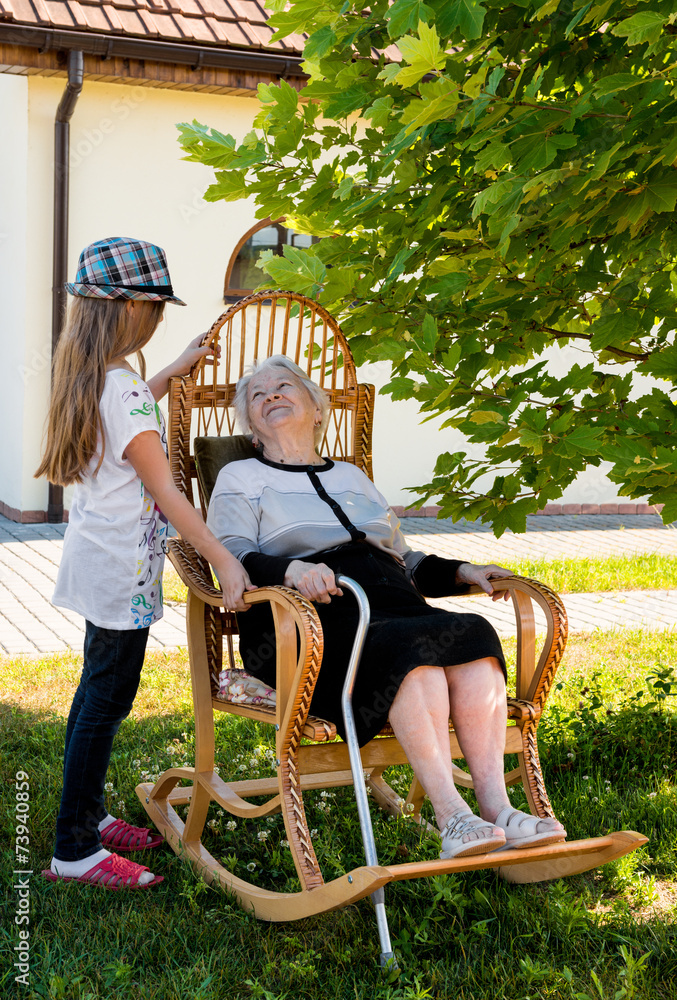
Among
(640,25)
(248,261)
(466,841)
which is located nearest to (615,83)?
(640,25)

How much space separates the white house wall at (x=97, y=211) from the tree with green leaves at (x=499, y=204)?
5770 millimetres

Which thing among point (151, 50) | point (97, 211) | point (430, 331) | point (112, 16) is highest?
point (112, 16)

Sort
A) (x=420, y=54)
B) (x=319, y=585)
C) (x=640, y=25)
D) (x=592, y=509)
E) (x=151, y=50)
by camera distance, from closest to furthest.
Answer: (x=420, y=54)
(x=640, y=25)
(x=319, y=585)
(x=151, y=50)
(x=592, y=509)

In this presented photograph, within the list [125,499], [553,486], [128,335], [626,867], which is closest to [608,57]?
[553,486]

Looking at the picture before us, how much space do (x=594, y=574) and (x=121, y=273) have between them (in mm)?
5130

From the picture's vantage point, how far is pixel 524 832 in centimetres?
254

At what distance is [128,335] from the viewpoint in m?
2.97

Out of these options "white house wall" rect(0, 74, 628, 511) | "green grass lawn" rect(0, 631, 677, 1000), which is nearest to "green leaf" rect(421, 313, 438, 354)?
"green grass lawn" rect(0, 631, 677, 1000)

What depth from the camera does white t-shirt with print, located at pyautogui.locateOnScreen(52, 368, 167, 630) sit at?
2.93 metres

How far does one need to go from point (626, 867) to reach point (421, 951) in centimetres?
79

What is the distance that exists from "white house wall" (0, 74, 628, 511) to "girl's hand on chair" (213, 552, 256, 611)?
5907 millimetres

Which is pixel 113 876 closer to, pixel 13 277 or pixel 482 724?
pixel 482 724

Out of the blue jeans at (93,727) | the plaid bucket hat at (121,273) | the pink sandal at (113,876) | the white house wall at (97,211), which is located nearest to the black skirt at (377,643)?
the blue jeans at (93,727)

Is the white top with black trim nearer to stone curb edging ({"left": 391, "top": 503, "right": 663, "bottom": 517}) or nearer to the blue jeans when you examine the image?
the blue jeans
